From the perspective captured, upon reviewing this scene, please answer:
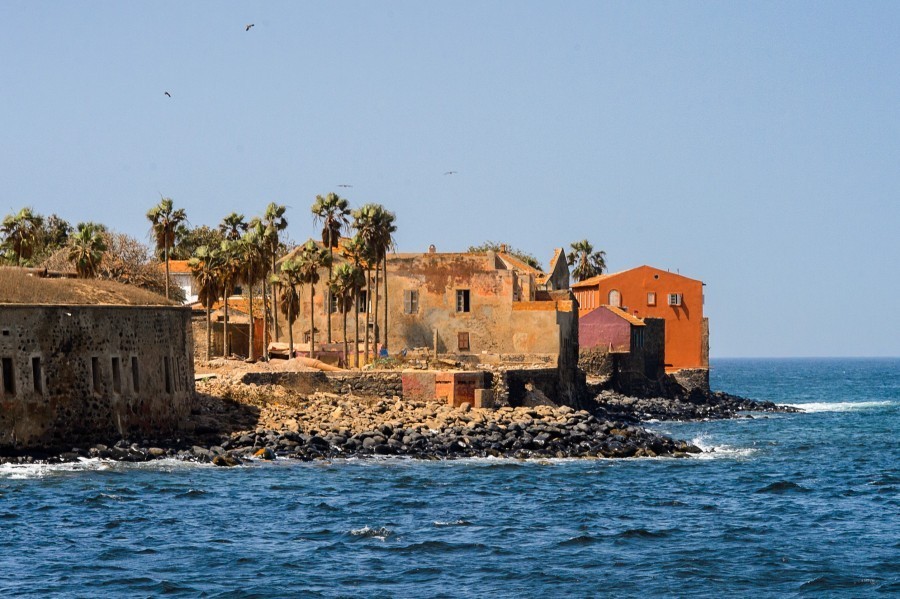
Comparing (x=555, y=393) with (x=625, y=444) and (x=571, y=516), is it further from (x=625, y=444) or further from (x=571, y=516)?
(x=571, y=516)

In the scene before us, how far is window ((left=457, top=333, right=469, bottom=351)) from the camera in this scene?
59.7 m

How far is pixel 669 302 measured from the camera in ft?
273

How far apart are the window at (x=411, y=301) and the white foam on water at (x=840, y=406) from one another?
2861cm

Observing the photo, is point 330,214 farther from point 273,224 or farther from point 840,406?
point 840,406

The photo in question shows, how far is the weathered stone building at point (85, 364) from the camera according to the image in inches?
1401

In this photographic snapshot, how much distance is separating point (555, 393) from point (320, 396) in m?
12.4

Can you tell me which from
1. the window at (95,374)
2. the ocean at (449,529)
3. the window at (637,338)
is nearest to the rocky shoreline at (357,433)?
the ocean at (449,529)

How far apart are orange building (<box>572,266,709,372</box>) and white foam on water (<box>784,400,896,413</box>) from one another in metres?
6.82

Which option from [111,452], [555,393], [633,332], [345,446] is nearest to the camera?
[111,452]

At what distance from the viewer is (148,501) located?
31906 millimetres

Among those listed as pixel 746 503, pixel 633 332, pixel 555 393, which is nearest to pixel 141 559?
pixel 746 503

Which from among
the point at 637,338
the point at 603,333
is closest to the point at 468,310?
the point at 603,333

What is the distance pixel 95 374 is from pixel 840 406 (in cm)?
5781

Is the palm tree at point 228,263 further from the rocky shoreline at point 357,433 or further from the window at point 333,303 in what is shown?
the rocky shoreline at point 357,433
